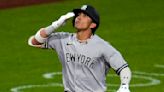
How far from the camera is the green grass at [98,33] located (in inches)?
595

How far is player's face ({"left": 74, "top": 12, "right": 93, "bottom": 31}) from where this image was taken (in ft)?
31.2

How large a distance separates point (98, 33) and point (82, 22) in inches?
401

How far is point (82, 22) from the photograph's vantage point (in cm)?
953

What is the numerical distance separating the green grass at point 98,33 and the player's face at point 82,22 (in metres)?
4.48

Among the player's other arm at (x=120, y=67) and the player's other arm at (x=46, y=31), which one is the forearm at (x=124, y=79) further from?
the player's other arm at (x=46, y=31)

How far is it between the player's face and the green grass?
176 inches

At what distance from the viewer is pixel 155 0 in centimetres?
2508

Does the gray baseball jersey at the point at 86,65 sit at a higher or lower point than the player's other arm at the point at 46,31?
lower

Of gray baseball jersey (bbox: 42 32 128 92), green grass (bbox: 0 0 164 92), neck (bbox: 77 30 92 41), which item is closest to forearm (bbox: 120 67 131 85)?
gray baseball jersey (bbox: 42 32 128 92)

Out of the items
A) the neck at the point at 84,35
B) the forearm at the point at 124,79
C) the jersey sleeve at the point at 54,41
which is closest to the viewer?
the forearm at the point at 124,79

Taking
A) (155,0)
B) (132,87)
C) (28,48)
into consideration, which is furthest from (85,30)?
(155,0)

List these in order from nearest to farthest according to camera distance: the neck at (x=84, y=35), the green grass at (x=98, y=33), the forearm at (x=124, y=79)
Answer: the forearm at (x=124, y=79)
the neck at (x=84, y=35)
the green grass at (x=98, y=33)

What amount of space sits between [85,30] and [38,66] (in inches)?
258

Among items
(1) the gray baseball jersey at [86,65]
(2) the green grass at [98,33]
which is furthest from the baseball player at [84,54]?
(2) the green grass at [98,33]
